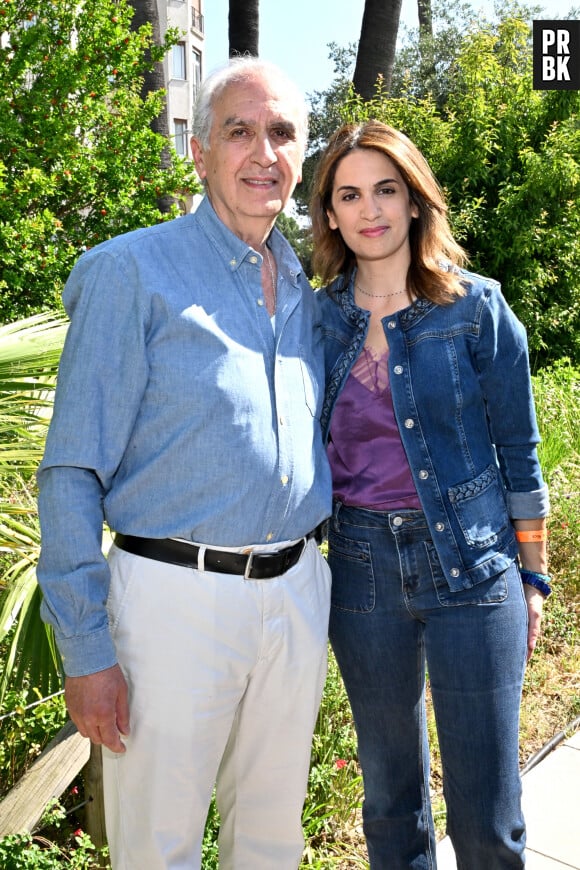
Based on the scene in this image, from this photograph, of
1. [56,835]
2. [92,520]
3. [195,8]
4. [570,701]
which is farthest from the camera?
[195,8]

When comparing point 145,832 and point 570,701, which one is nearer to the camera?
point 145,832

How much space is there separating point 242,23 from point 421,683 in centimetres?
806

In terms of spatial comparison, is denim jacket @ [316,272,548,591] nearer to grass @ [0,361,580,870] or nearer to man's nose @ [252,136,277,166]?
man's nose @ [252,136,277,166]

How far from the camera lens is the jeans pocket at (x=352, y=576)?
7.52 feet

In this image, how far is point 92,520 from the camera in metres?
1.90

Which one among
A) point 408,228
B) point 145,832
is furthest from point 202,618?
point 408,228

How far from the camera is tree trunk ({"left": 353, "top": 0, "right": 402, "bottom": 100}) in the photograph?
9.19 metres

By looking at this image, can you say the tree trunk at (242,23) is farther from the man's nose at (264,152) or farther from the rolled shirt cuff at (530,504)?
the rolled shirt cuff at (530,504)

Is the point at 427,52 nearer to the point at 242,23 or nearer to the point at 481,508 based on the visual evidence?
Result: the point at 242,23

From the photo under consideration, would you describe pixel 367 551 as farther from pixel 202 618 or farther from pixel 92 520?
Answer: pixel 92 520

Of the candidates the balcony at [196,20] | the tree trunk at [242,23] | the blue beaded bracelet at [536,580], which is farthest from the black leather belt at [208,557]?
the balcony at [196,20]

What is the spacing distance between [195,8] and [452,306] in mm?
39227

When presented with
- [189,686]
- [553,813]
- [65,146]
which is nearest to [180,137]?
[65,146]

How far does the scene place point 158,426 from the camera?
1954mm
